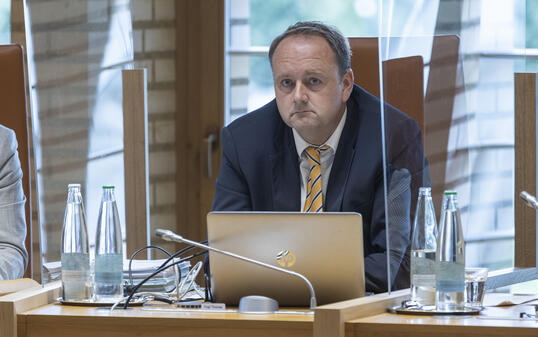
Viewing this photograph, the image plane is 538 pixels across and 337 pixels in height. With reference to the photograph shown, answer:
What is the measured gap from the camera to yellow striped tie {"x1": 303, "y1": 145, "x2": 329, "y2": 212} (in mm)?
2148

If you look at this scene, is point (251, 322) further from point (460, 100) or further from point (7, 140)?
point (7, 140)

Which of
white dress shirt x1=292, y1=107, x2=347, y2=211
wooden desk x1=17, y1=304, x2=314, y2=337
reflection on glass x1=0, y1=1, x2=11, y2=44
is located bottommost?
wooden desk x1=17, y1=304, x2=314, y2=337

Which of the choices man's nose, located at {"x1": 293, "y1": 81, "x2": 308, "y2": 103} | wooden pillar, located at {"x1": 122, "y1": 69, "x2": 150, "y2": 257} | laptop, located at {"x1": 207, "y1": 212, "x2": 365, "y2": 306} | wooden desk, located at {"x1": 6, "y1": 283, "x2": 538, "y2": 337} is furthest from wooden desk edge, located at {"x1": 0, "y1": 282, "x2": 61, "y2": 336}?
wooden pillar, located at {"x1": 122, "y1": 69, "x2": 150, "y2": 257}

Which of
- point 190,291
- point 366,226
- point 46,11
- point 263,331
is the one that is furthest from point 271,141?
point 46,11

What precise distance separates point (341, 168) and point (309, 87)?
8.8 inches

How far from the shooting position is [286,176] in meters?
2.19

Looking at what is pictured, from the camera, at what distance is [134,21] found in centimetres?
374

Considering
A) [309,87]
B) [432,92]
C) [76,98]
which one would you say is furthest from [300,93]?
[76,98]

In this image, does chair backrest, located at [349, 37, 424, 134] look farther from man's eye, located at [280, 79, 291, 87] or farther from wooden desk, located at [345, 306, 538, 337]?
man's eye, located at [280, 79, 291, 87]

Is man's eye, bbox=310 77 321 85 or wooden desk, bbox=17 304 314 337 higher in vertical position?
man's eye, bbox=310 77 321 85

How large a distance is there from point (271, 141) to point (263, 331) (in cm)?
86

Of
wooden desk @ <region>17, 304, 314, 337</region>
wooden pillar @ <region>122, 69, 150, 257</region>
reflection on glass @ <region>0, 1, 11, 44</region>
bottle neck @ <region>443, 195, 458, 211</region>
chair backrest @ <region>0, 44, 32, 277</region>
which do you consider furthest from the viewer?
reflection on glass @ <region>0, 1, 11, 44</region>

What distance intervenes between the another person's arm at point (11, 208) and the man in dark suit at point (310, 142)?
Answer: 51 cm

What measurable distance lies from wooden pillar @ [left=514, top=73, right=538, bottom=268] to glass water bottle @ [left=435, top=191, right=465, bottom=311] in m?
0.18
